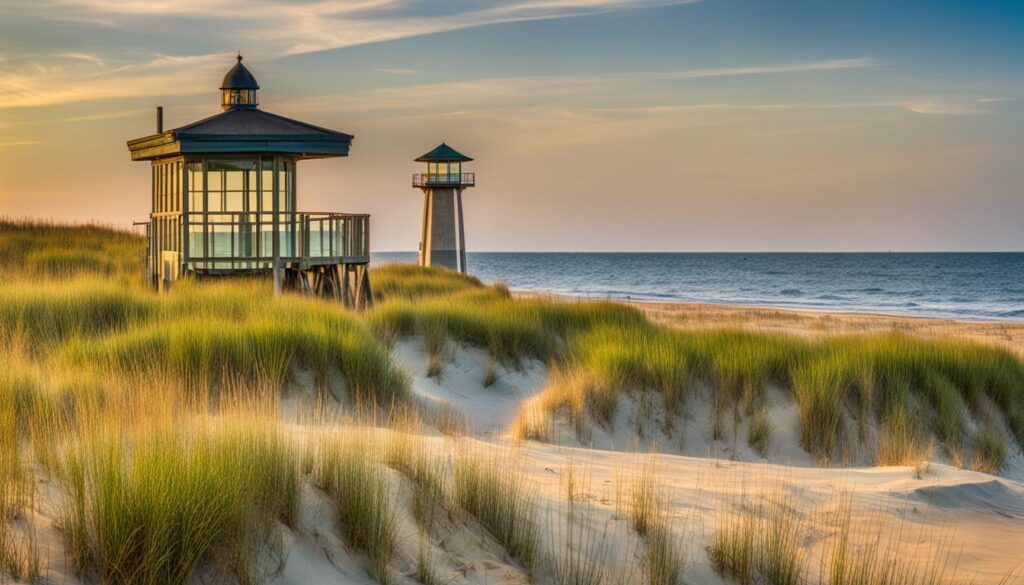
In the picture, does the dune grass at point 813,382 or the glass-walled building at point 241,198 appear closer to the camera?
the dune grass at point 813,382

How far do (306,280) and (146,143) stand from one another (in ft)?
15.5

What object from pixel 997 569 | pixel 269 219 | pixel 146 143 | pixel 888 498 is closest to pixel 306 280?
pixel 269 219

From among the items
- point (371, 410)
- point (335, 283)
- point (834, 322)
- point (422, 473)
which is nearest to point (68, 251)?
point (335, 283)

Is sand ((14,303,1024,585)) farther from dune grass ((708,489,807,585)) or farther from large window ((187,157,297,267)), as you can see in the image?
large window ((187,157,297,267))

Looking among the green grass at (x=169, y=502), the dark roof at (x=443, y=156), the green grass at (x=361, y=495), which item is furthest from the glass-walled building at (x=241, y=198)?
the dark roof at (x=443, y=156)

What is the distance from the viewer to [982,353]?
14.0 metres

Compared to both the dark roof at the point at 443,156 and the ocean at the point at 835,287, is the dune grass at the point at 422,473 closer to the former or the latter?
the ocean at the point at 835,287

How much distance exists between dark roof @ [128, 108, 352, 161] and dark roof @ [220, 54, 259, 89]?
1313 mm

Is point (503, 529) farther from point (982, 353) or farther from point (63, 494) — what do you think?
point (982, 353)

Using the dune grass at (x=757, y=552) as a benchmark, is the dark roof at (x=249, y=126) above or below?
above

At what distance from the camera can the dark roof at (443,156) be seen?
45219 mm

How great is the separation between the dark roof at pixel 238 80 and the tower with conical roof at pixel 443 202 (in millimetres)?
21568

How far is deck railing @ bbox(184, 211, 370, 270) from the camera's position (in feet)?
70.3

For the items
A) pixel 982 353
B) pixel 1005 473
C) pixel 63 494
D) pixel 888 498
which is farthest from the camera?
pixel 982 353
